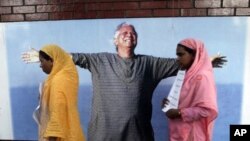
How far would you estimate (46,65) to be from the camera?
9.00 ft

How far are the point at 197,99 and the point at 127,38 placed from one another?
0.83 m

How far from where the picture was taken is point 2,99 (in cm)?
300

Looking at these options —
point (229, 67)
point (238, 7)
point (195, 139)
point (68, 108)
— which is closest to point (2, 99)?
point (68, 108)

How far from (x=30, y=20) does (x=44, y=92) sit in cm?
71

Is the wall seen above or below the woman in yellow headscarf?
above

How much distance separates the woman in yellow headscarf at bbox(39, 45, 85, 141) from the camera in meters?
2.58

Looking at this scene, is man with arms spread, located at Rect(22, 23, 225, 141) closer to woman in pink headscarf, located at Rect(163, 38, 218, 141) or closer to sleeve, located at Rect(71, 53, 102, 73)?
sleeve, located at Rect(71, 53, 102, 73)

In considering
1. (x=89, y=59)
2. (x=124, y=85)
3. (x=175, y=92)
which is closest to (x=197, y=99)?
(x=175, y=92)

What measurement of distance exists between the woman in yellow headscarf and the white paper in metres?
0.86

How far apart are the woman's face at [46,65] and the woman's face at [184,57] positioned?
3.76 ft

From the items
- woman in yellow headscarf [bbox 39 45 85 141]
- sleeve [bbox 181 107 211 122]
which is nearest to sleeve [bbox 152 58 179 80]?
sleeve [bbox 181 107 211 122]

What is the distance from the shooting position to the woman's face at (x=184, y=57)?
2.67 m

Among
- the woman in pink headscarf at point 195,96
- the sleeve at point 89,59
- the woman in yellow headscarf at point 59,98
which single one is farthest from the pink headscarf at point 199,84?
the woman in yellow headscarf at point 59,98

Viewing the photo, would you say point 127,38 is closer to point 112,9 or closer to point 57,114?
point 112,9
